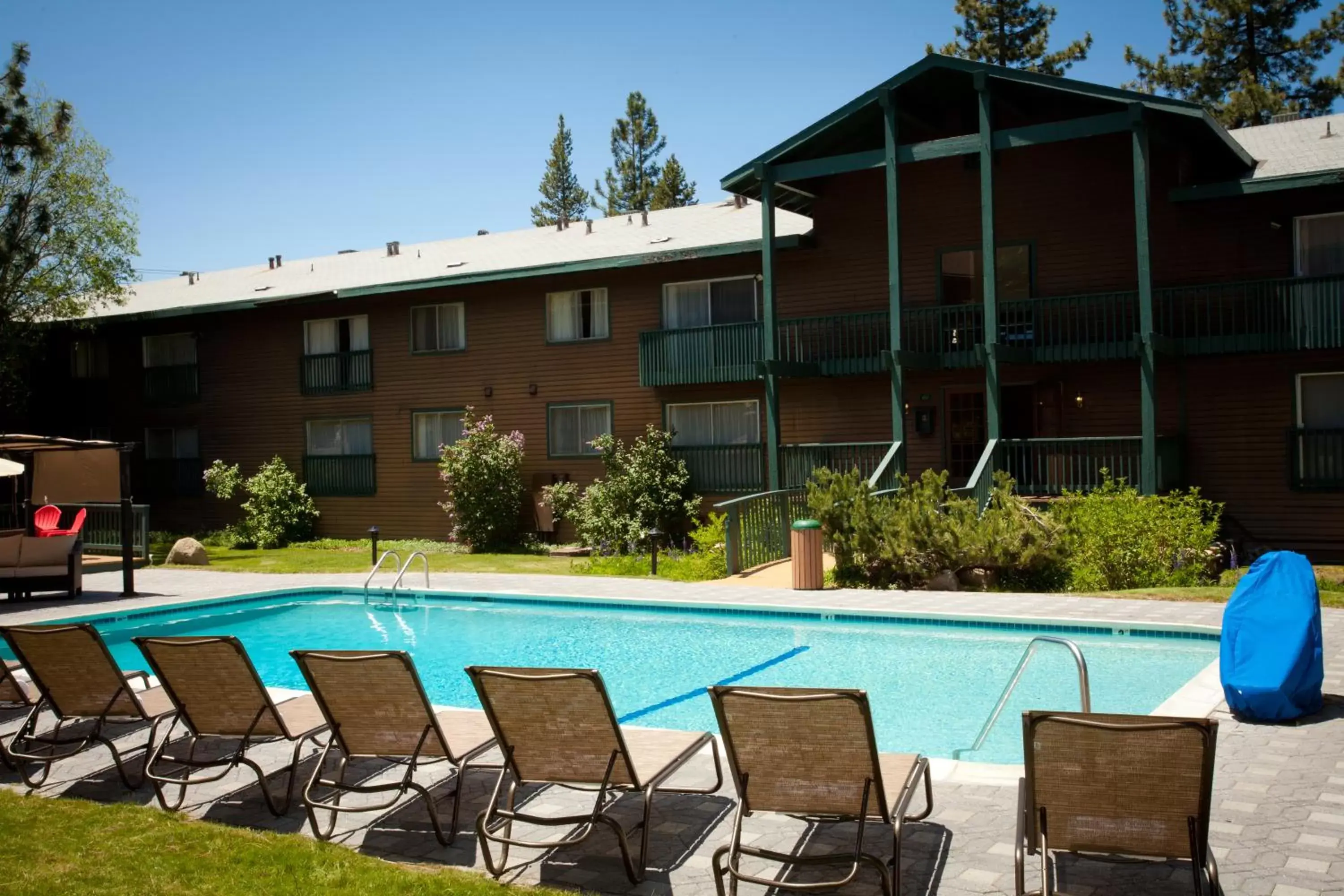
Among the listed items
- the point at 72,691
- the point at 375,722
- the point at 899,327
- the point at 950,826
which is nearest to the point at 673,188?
the point at 899,327

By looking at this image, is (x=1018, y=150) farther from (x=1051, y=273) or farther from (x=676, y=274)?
(x=676, y=274)

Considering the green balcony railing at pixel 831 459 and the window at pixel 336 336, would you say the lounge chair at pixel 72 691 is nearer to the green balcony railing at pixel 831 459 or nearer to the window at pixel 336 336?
the green balcony railing at pixel 831 459

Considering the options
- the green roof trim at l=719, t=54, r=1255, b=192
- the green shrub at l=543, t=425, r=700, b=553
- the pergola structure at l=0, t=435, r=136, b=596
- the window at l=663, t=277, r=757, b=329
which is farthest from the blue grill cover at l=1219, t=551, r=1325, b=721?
the window at l=663, t=277, r=757, b=329

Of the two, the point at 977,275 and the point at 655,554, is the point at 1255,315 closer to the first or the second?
the point at 977,275

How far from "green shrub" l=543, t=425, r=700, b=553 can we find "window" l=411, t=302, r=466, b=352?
17.0ft

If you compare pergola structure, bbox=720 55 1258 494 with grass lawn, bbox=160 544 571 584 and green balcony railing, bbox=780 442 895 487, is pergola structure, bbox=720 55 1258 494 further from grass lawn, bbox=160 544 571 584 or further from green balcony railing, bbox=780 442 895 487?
grass lawn, bbox=160 544 571 584

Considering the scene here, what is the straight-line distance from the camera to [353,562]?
21219 mm

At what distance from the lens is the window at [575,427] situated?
24.3 meters

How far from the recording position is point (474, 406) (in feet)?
84.1

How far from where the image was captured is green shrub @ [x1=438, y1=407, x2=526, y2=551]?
77.8 feet

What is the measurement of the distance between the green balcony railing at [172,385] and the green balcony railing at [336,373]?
11.6 ft

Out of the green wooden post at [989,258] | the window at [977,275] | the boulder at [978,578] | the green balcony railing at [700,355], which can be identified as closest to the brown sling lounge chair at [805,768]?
the boulder at [978,578]

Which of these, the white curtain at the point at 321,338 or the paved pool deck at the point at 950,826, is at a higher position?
the white curtain at the point at 321,338

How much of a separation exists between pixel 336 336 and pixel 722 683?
19382 millimetres
